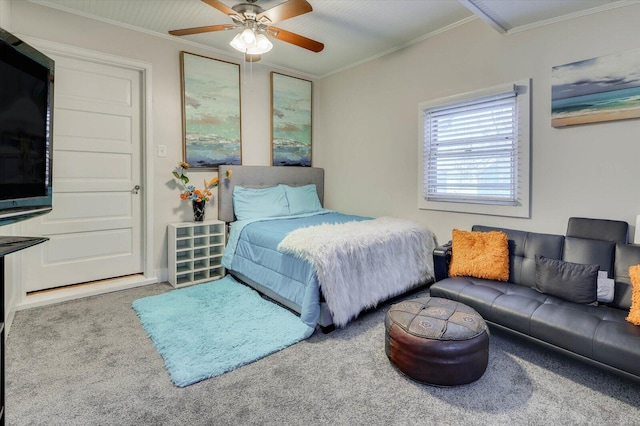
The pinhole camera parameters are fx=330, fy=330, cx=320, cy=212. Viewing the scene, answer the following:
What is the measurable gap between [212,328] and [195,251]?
1516 millimetres

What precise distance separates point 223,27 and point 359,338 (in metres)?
2.65

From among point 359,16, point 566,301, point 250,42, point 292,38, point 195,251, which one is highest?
point 359,16

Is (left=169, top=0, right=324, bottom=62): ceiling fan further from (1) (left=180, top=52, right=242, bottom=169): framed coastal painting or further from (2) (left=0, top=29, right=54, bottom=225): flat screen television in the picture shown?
(2) (left=0, top=29, right=54, bottom=225): flat screen television

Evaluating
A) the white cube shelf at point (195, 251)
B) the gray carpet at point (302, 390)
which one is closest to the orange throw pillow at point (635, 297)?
the gray carpet at point (302, 390)

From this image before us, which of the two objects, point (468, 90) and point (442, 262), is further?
point (468, 90)

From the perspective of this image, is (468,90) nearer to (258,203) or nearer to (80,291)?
(258,203)

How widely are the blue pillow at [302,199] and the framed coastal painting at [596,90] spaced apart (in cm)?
273

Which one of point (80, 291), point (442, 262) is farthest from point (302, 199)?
point (80, 291)

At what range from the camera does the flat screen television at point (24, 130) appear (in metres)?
1.20

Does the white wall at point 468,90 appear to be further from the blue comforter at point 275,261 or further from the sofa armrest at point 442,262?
the blue comforter at point 275,261

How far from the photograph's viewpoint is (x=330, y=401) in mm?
1740

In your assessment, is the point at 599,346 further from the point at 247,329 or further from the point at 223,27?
the point at 223,27

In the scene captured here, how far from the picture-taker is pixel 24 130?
4.42ft

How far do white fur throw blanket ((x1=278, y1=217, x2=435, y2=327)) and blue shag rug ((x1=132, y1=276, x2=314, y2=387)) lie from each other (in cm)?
39
